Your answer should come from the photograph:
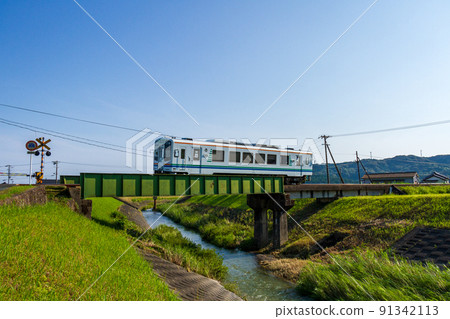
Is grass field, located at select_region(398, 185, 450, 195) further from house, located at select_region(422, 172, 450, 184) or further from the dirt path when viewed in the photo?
house, located at select_region(422, 172, 450, 184)

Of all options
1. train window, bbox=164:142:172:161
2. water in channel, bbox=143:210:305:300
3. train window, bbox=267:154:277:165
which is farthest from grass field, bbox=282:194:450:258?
train window, bbox=164:142:172:161

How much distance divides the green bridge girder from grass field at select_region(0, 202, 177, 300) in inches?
249

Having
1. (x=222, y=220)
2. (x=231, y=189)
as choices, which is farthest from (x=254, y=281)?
(x=222, y=220)

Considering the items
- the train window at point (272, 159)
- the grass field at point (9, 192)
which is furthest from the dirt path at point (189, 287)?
the train window at point (272, 159)

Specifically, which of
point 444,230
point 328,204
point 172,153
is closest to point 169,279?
point 172,153

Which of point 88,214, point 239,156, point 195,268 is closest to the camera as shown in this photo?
point 195,268

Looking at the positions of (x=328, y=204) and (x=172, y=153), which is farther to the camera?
(x=328, y=204)

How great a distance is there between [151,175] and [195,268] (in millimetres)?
7322

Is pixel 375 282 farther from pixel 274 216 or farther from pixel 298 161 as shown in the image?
pixel 298 161

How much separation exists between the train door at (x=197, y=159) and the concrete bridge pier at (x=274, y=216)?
8.18m

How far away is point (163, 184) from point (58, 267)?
39.5 feet

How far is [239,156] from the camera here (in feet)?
73.7

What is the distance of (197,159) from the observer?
804 inches

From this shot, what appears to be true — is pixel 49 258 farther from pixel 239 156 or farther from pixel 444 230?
pixel 444 230
